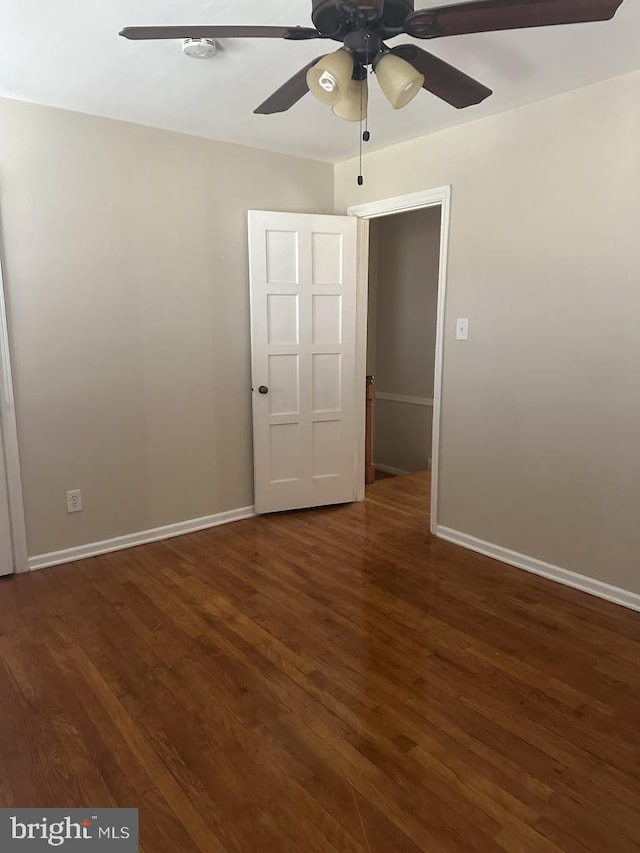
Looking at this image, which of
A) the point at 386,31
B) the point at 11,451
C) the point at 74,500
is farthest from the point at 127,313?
the point at 386,31

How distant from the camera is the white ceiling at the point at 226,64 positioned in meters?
2.07

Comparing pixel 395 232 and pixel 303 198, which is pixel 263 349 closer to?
pixel 303 198

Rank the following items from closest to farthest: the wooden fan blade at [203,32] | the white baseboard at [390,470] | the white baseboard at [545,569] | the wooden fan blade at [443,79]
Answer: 1. the wooden fan blade at [203,32]
2. the wooden fan blade at [443,79]
3. the white baseboard at [545,569]
4. the white baseboard at [390,470]

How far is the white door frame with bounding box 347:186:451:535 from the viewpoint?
3477 mm

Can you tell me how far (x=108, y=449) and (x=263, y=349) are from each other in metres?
1.18

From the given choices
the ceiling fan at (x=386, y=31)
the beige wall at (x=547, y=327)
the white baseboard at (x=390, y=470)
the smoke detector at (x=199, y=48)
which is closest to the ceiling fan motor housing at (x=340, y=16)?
the ceiling fan at (x=386, y=31)

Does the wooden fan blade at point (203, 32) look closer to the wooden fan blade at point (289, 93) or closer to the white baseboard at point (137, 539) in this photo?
the wooden fan blade at point (289, 93)

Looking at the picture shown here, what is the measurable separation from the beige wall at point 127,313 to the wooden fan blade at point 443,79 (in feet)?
6.35

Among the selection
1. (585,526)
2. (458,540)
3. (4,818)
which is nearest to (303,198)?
(458,540)

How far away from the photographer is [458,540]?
3586 mm

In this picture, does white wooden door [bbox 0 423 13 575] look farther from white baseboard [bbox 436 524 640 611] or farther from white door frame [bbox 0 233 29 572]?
white baseboard [bbox 436 524 640 611]

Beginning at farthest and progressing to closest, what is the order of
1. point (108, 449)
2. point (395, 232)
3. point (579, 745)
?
point (395, 232)
point (108, 449)
point (579, 745)

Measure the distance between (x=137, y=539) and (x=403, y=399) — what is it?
9.67 feet

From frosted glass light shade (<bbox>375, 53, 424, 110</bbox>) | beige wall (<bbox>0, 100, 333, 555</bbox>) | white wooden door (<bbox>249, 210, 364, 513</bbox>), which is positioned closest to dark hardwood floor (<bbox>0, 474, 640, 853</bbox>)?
beige wall (<bbox>0, 100, 333, 555</bbox>)
